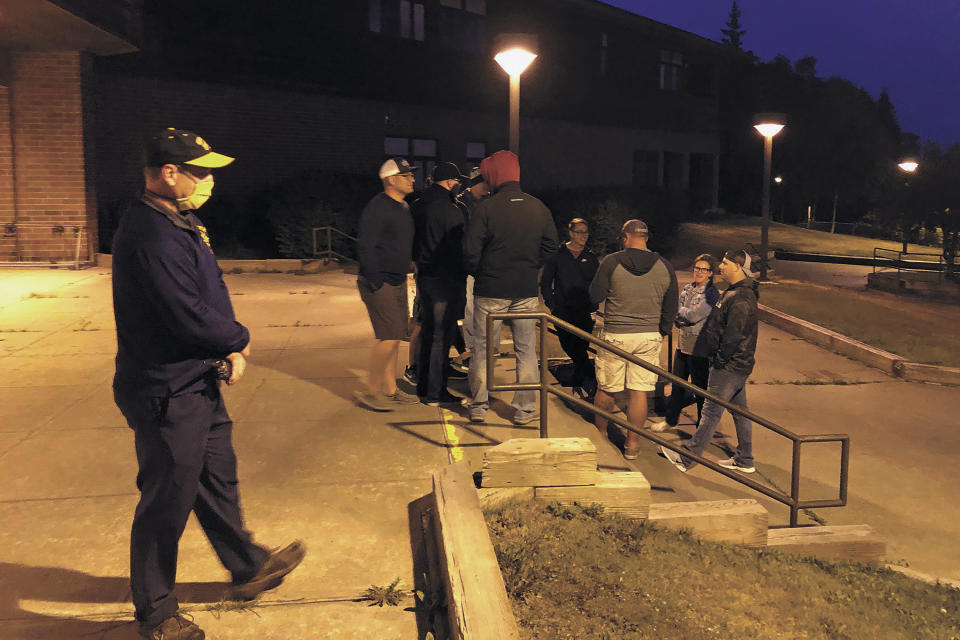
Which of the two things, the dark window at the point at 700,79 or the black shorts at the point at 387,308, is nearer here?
the black shorts at the point at 387,308

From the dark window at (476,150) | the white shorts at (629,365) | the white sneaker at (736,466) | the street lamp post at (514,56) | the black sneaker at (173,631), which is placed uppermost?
the dark window at (476,150)

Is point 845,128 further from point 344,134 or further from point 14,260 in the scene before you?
point 14,260

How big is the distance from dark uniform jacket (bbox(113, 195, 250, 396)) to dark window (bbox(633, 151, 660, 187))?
31.4m

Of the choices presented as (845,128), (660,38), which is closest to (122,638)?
(660,38)

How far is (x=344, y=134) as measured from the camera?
21250mm

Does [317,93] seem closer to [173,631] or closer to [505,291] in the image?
[505,291]

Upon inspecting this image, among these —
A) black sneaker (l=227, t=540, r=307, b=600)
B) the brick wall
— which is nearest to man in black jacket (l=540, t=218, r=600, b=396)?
A: black sneaker (l=227, t=540, r=307, b=600)

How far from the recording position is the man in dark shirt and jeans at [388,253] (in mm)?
6164

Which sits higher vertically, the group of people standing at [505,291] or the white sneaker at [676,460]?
the group of people standing at [505,291]

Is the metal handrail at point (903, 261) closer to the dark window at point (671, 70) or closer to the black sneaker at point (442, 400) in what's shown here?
the dark window at point (671, 70)

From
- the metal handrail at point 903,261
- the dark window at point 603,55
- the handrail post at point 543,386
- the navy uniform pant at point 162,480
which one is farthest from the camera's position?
the dark window at point 603,55

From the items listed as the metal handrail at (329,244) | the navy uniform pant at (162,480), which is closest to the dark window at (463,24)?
the metal handrail at (329,244)

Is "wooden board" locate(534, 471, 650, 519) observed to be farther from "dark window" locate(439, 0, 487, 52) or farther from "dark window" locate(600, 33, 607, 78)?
"dark window" locate(600, 33, 607, 78)

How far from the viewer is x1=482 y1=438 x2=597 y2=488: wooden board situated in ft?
15.3
